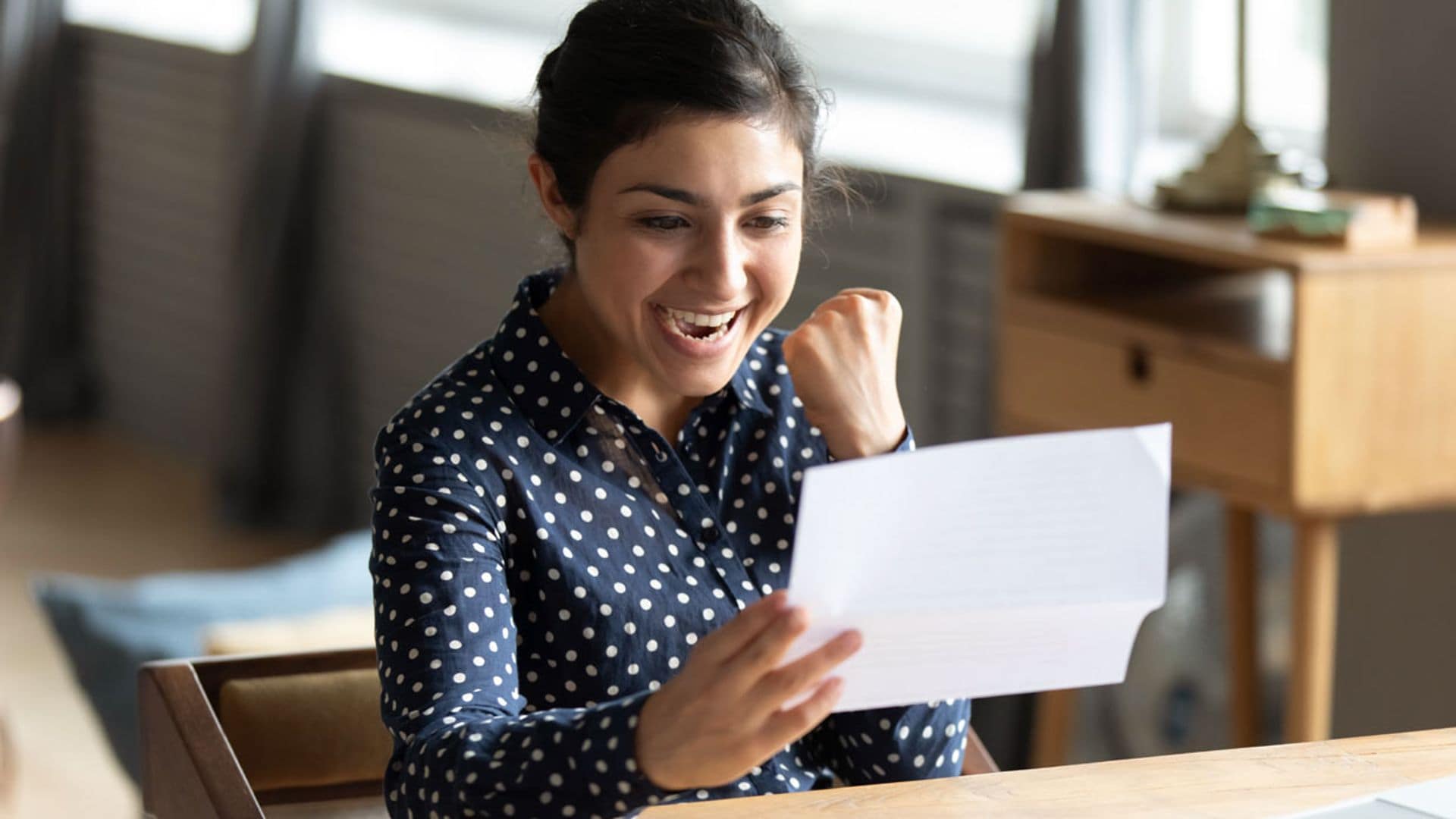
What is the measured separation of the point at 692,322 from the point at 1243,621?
142cm

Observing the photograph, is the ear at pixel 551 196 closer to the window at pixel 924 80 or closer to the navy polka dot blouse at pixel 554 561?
the navy polka dot blouse at pixel 554 561

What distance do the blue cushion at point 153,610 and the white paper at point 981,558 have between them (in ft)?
5.41

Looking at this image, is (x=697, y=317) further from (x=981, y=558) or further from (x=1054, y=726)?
(x=1054, y=726)

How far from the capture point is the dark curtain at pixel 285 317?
171 inches

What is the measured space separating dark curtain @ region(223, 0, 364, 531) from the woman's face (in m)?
3.19

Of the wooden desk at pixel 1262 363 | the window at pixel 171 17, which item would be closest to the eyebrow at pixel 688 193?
the wooden desk at pixel 1262 363

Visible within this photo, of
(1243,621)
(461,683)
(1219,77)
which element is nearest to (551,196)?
(461,683)

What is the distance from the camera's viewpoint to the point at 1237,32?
7.66ft

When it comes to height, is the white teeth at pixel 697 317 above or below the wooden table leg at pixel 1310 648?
above

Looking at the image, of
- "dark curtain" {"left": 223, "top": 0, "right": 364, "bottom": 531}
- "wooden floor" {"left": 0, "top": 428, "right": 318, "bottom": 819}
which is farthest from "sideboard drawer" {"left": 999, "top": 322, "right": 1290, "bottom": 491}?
"dark curtain" {"left": 223, "top": 0, "right": 364, "bottom": 531}

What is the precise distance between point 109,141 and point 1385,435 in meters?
3.96

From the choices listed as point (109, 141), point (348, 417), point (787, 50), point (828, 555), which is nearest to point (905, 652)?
point (828, 555)

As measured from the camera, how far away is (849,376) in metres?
1.36

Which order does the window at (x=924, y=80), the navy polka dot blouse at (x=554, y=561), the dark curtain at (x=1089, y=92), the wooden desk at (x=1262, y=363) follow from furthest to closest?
the window at (x=924, y=80)
the dark curtain at (x=1089, y=92)
the wooden desk at (x=1262, y=363)
the navy polka dot blouse at (x=554, y=561)
